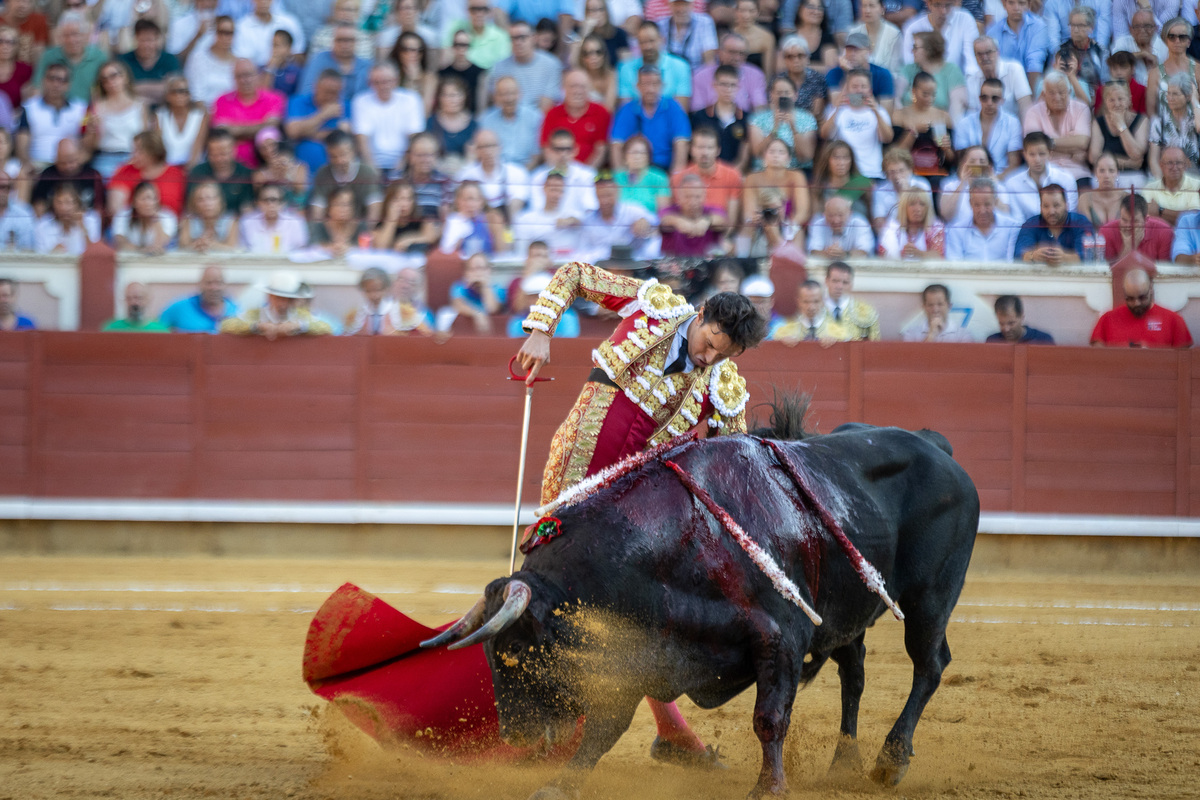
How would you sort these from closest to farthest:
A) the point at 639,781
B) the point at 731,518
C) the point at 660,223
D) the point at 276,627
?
1. the point at 731,518
2. the point at 639,781
3. the point at 276,627
4. the point at 660,223

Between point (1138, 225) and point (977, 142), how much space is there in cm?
107

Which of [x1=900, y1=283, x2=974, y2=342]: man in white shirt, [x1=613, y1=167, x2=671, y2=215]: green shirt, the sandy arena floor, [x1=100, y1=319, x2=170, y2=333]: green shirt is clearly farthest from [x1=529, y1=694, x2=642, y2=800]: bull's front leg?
[x1=100, y1=319, x2=170, y2=333]: green shirt

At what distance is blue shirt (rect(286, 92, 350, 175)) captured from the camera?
678 centimetres

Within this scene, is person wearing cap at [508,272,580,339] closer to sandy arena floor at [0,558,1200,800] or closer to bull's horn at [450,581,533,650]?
sandy arena floor at [0,558,1200,800]

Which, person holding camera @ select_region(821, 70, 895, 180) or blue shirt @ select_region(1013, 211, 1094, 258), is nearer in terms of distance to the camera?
blue shirt @ select_region(1013, 211, 1094, 258)

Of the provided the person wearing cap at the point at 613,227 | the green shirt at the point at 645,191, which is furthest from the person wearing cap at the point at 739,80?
the person wearing cap at the point at 613,227

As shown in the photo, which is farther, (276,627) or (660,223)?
(660,223)

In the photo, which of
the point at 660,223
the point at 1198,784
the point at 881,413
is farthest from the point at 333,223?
the point at 1198,784

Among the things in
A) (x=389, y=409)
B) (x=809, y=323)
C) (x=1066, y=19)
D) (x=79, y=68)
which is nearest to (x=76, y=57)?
(x=79, y=68)

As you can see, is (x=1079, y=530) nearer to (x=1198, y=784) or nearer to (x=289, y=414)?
(x=1198, y=784)

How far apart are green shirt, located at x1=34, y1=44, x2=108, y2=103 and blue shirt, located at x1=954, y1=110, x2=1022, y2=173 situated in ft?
17.0

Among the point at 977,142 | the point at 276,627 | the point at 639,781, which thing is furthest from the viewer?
the point at 977,142

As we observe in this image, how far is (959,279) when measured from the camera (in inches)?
256

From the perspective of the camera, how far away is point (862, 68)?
7.00m
